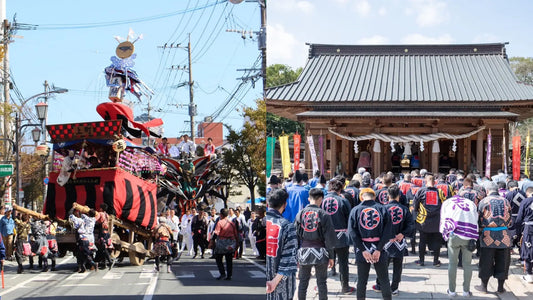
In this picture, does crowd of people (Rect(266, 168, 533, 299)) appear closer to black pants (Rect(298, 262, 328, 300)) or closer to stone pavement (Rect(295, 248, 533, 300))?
black pants (Rect(298, 262, 328, 300))

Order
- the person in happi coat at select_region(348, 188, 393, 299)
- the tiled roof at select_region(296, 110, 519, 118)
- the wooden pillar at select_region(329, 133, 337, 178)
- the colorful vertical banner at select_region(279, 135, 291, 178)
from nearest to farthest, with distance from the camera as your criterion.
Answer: the person in happi coat at select_region(348, 188, 393, 299) → the colorful vertical banner at select_region(279, 135, 291, 178) → the tiled roof at select_region(296, 110, 519, 118) → the wooden pillar at select_region(329, 133, 337, 178)

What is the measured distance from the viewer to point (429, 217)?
998 centimetres

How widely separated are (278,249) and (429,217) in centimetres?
581

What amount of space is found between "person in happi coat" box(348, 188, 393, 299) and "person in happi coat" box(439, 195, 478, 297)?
1531 mm

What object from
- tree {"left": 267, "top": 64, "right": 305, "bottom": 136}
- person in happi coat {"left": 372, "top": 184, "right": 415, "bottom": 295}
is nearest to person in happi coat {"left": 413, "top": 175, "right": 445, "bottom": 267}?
person in happi coat {"left": 372, "top": 184, "right": 415, "bottom": 295}

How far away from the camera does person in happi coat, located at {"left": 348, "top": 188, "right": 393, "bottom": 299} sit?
667 cm

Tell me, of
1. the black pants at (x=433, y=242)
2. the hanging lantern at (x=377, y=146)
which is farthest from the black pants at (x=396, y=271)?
the hanging lantern at (x=377, y=146)

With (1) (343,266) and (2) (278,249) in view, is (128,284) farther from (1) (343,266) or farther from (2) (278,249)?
(2) (278,249)

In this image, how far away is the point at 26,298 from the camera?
19.8 feet

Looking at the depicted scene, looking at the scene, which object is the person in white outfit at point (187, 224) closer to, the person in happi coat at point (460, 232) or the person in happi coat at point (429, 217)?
the person in happi coat at point (429, 217)

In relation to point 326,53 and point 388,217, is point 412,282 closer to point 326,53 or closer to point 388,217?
point 388,217

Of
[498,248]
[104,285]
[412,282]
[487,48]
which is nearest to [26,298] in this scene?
[104,285]

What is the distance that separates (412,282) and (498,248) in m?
1.29

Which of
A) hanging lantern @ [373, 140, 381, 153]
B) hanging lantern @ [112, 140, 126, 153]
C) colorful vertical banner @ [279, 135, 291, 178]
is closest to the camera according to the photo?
hanging lantern @ [112, 140, 126, 153]
